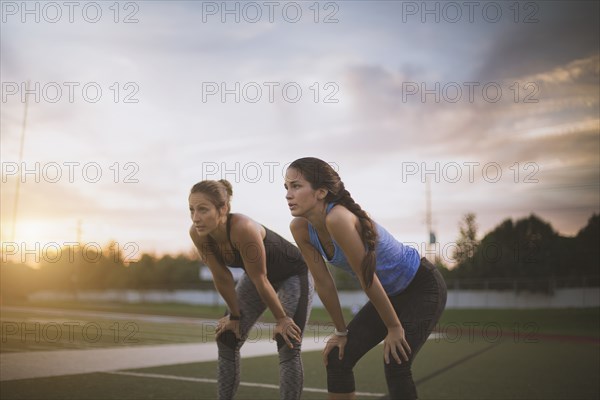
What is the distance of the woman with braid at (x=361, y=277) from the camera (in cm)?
329

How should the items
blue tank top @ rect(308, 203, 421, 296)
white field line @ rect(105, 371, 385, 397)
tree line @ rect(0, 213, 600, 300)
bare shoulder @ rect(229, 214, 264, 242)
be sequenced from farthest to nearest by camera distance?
tree line @ rect(0, 213, 600, 300), white field line @ rect(105, 371, 385, 397), bare shoulder @ rect(229, 214, 264, 242), blue tank top @ rect(308, 203, 421, 296)

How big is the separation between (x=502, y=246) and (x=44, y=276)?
52384 mm

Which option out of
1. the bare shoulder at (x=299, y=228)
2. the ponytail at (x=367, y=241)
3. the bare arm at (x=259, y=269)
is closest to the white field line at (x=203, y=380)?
the bare arm at (x=259, y=269)

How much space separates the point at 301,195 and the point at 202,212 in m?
1.03

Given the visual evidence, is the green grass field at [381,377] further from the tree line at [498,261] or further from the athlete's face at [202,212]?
the tree line at [498,261]

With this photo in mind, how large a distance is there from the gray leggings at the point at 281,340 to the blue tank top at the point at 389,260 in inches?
42.1

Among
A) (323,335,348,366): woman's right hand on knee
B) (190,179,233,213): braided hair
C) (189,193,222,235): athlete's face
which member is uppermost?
(190,179,233,213): braided hair

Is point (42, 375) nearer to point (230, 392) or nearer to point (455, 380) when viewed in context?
point (230, 392)

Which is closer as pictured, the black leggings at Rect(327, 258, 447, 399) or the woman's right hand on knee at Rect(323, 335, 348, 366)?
the black leggings at Rect(327, 258, 447, 399)

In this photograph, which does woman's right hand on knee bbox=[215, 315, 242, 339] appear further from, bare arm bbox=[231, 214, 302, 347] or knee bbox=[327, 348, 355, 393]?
knee bbox=[327, 348, 355, 393]

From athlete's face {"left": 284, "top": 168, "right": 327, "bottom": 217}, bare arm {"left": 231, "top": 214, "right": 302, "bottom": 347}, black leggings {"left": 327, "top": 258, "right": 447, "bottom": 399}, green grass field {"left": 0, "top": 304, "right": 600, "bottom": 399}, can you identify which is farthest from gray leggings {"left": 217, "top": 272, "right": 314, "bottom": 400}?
green grass field {"left": 0, "top": 304, "right": 600, "bottom": 399}

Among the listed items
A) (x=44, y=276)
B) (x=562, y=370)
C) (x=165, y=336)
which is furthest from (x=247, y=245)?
(x=44, y=276)

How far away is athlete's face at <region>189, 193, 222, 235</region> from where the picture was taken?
167 inches

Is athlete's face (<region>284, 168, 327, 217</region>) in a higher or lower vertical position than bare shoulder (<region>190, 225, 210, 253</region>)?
higher
